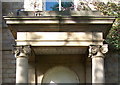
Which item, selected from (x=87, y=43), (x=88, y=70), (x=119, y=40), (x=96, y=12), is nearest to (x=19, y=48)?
(x=87, y=43)

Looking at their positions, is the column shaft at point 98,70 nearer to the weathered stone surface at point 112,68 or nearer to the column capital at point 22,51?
the column capital at point 22,51

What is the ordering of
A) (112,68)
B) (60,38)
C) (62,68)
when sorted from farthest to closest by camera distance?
(112,68) → (62,68) → (60,38)

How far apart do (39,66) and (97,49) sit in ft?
12.2

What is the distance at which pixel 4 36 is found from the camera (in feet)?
48.5

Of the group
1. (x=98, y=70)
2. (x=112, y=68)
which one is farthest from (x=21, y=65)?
(x=112, y=68)

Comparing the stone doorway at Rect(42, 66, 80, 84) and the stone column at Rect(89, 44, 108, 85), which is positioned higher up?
the stone column at Rect(89, 44, 108, 85)

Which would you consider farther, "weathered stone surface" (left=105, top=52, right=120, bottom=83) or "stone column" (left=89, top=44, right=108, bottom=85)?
"weathered stone surface" (left=105, top=52, right=120, bottom=83)

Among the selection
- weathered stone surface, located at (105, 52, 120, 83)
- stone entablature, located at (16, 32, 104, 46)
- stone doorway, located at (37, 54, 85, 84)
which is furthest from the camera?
weathered stone surface, located at (105, 52, 120, 83)

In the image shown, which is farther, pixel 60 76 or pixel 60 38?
pixel 60 76

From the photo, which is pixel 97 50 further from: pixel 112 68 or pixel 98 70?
pixel 112 68

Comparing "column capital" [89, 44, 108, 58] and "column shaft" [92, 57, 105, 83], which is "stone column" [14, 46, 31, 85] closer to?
"column capital" [89, 44, 108, 58]

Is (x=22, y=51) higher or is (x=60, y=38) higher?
(x=60, y=38)

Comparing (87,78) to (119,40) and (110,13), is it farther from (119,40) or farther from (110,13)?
(110,13)

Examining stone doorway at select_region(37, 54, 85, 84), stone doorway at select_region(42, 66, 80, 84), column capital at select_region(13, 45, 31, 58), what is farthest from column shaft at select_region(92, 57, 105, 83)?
stone doorway at select_region(42, 66, 80, 84)
